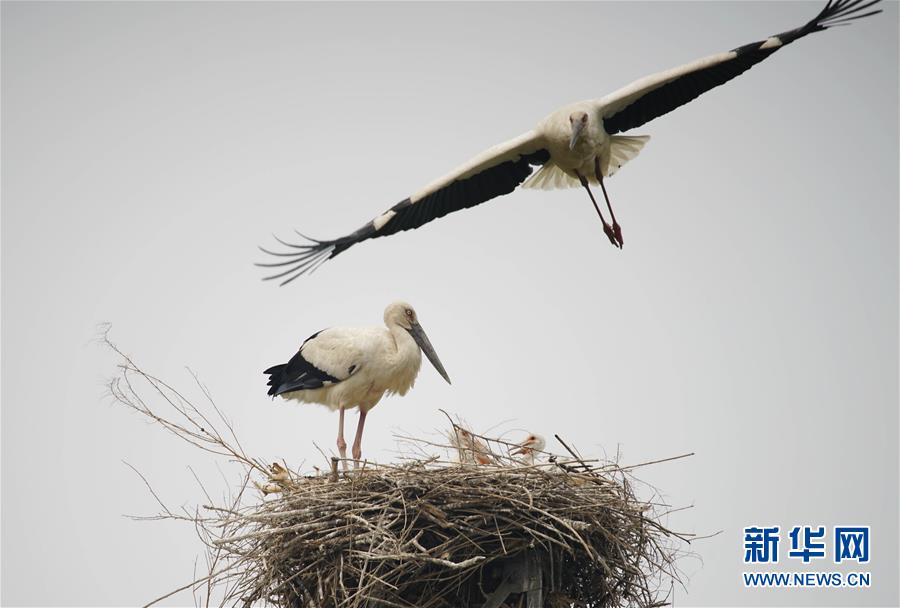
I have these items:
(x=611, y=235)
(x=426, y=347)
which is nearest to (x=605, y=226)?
(x=611, y=235)

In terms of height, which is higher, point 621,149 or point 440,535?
point 621,149

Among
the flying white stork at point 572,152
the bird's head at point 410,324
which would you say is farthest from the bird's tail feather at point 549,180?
the bird's head at point 410,324

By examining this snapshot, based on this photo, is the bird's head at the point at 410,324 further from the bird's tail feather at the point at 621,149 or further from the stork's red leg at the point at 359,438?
→ the bird's tail feather at the point at 621,149

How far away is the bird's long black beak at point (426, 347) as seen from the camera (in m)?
9.14

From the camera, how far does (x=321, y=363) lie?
8.77m

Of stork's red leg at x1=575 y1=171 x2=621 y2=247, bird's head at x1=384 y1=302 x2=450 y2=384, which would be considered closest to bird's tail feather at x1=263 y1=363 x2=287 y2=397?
bird's head at x1=384 y1=302 x2=450 y2=384

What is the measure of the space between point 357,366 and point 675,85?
373 centimetres

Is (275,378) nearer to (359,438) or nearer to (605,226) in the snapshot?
(359,438)

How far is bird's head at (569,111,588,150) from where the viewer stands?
9.48 metres

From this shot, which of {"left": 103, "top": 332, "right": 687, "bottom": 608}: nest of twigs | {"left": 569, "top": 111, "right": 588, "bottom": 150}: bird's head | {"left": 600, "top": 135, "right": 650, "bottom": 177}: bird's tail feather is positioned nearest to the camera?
{"left": 103, "top": 332, "right": 687, "bottom": 608}: nest of twigs

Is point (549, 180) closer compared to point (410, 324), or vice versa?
point (410, 324)

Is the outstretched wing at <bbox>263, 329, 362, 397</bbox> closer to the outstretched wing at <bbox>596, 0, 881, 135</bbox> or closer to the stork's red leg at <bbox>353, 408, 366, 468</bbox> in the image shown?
the stork's red leg at <bbox>353, 408, 366, 468</bbox>

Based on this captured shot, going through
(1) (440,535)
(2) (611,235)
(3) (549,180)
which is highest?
(3) (549,180)

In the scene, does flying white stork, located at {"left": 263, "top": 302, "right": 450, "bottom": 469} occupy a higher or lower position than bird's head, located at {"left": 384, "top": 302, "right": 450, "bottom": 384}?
lower
